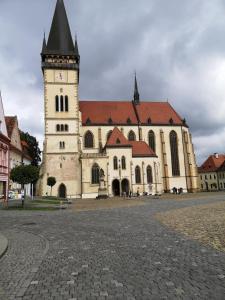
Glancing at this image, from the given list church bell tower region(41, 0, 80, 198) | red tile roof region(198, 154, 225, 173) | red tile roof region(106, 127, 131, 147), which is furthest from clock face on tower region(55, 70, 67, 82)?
red tile roof region(198, 154, 225, 173)

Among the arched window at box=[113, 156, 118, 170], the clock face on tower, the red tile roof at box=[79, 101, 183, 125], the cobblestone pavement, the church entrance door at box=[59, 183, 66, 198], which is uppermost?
the clock face on tower

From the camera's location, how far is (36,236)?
1098 cm

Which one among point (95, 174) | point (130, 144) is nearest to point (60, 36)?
point (130, 144)

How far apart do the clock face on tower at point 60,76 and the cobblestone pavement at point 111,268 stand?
151 ft

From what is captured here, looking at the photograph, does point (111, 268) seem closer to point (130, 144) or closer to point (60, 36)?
point (130, 144)

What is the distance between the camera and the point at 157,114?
212ft

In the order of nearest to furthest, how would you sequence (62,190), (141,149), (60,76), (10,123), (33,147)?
1. (10,123)
2. (62,190)
3. (60,76)
4. (141,149)
5. (33,147)

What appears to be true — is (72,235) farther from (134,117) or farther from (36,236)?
(134,117)

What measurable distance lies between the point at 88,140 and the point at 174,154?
1829cm

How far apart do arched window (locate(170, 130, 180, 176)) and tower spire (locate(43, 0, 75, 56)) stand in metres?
26.4

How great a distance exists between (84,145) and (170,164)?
1811 centimetres

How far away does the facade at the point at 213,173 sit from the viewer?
87562mm

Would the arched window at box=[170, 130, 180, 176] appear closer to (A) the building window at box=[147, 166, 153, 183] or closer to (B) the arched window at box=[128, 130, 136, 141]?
(A) the building window at box=[147, 166, 153, 183]

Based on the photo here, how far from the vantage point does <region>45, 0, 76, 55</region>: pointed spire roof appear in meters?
53.9
